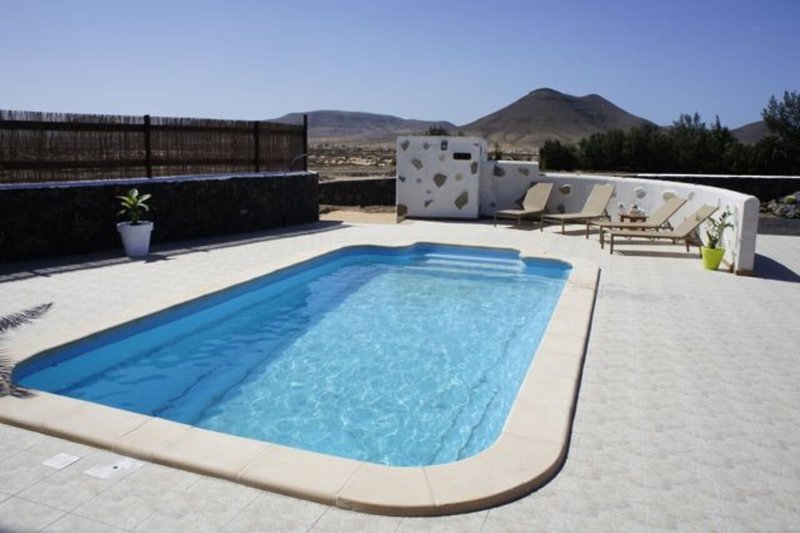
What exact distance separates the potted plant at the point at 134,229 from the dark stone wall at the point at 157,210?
48cm

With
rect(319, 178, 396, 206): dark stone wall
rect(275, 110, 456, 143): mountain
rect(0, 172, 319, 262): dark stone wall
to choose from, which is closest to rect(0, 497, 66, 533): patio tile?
rect(0, 172, 319, 262): dark stone wall

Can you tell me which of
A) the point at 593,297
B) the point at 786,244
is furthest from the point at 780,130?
the point at 593,297

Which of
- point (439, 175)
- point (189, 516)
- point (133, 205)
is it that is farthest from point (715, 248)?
point (133, 205)

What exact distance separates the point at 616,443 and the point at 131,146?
1024 cm

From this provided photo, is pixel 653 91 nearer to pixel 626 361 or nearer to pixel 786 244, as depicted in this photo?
pixel 786 244

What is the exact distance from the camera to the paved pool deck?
10.5ft

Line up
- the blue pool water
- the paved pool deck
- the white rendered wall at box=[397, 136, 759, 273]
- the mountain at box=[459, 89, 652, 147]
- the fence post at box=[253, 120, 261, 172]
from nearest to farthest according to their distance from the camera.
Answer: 1. the paved pool deck
2. the blue pool water
3. the fence post at box=[253, 120, 261, 172]
4. the white rendered wall at box=[397, 136, 759, 273]
5. the mountain at box=[459, 89, 652, 147]

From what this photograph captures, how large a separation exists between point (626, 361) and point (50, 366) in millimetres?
5239

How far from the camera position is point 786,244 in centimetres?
1316

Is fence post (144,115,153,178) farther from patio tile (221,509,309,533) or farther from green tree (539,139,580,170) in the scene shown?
green tree (539,139,580,170)

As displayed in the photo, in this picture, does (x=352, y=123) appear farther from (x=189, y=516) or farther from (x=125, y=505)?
(x=189, y=516)

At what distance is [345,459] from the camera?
3824 millimetres

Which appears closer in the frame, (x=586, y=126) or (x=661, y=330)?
(x=661, y=330)

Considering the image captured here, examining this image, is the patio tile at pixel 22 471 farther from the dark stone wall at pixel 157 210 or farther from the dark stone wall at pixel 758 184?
the dark stone wall at pixel 758 184
